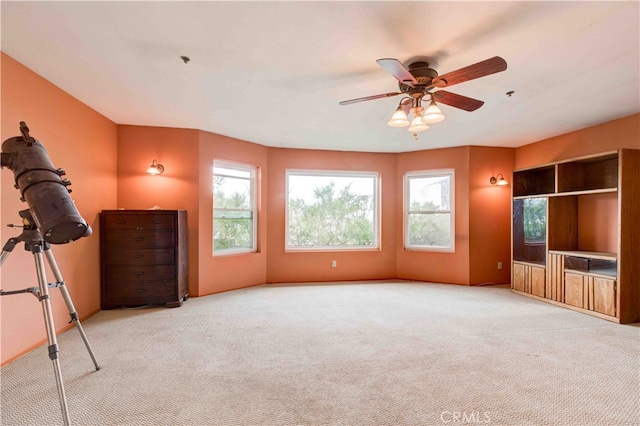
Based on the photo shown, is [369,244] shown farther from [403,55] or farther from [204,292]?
[403,55]

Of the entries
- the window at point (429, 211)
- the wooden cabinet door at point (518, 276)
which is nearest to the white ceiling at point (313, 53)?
the window at point (429, 211)

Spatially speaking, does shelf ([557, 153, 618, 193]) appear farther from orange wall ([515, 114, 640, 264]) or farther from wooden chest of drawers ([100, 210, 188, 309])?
wooden chest of drawers ([100, 210, 188, 309])

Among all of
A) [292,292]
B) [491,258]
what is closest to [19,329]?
[292,292]

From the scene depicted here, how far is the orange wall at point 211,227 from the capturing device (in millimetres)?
4168

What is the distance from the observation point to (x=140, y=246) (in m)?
3.55

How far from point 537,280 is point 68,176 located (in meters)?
5.68

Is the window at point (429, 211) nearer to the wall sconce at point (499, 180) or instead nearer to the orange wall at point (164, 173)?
the wall sconce at point (499, 180)

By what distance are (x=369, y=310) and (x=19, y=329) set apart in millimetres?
3198

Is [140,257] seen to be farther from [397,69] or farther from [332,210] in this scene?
[397,69]

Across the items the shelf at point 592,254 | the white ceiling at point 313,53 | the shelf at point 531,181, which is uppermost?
the white ceiling at point 313,53

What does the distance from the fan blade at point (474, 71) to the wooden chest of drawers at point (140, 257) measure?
3.14 m

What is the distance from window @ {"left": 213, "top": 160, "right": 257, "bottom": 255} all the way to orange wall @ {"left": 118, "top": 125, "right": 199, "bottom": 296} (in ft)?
1.17

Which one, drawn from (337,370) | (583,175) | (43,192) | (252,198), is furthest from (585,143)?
(43,192)

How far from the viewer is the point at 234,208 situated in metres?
4.67
